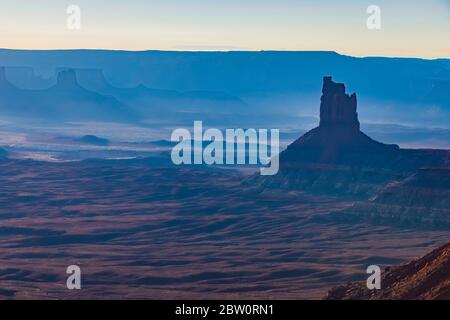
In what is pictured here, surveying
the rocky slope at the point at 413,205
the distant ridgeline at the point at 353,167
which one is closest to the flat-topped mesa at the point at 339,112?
the distant ridgeline at the point at 353,167

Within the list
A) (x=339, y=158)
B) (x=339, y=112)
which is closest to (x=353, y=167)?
(x=339, y=158)

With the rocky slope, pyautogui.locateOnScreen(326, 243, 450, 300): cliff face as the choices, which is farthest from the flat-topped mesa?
pyautogui.locateOnScreen(326, 243, 450, 300): cliff face

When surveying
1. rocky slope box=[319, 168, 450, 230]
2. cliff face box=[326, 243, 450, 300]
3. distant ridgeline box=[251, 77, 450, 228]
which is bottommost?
cliff face box=[326, 243, 450, 300]

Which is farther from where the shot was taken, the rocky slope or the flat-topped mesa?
the flat-topped mesa

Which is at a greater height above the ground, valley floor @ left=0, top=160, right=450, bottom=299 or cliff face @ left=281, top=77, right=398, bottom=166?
cliff face @ left=281, top=77, right=398, bottom=166

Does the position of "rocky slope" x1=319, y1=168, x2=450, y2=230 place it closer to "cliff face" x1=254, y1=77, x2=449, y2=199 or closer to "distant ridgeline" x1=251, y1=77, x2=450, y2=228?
"distant ridgeline" x1=251, y1=77, x2=450, y2=228
